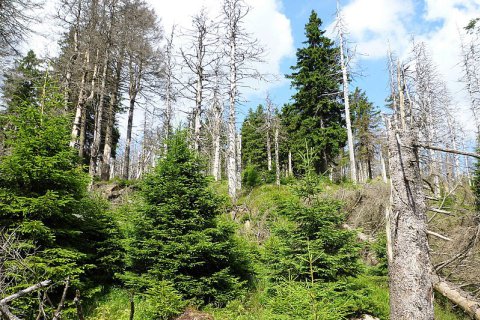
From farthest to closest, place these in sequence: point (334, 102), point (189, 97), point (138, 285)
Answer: point (334, 102)
point (189, 97)
point (138, 285)

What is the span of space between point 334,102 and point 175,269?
18.3 meters

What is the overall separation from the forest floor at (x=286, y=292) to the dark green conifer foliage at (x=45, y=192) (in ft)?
4.21

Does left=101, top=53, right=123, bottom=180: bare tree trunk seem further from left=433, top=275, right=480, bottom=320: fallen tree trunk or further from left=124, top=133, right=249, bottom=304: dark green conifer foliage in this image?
left=433, top=275, right=480, bottom=320: fallen tree trunk

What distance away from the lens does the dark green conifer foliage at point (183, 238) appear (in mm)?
7070

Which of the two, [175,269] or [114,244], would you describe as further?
[114,244]

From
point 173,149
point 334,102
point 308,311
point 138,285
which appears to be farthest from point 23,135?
point 334,102

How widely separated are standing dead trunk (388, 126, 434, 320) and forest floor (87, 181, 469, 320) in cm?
87

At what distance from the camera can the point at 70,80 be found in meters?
15.6

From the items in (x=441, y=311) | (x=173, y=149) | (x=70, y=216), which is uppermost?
(x=173, y=149)

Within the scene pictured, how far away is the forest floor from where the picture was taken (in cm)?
487

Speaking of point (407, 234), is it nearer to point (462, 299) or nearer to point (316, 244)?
point (316, 244)

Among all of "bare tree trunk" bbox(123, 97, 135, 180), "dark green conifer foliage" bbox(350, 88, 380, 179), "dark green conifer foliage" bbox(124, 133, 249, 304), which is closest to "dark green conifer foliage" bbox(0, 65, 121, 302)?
"dark green conifer foliage" bbox(124, 133, 249, 304)

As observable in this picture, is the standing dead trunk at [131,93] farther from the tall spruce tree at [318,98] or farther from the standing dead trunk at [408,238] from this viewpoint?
the standing dead trunk at [408,238]

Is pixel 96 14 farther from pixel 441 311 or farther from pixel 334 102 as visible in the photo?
pixel 441 311
